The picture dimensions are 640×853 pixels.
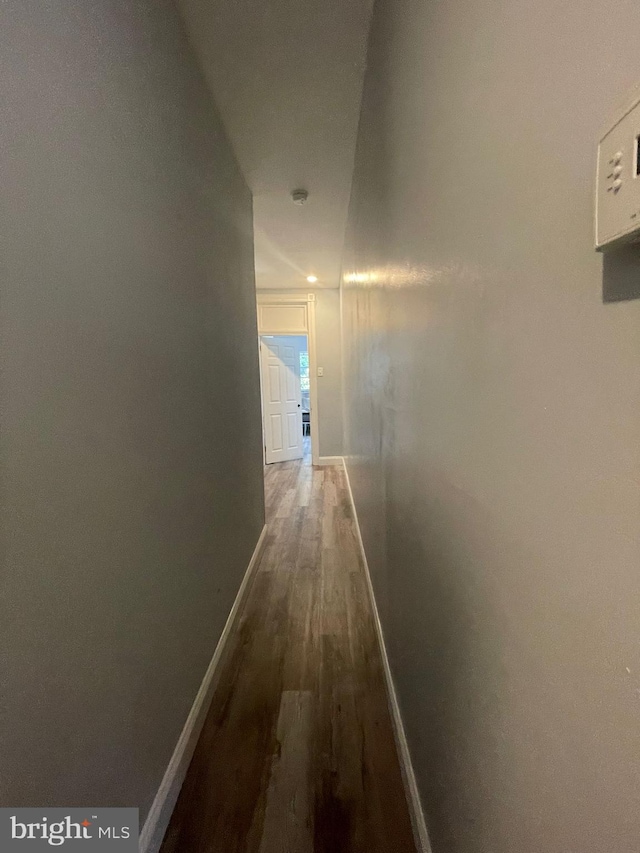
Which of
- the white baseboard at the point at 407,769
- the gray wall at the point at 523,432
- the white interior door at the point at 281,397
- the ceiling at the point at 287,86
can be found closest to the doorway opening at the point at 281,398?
the white interior door at the point at 281,397

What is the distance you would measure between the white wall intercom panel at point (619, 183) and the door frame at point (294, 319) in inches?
223

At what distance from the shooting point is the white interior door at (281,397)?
240 inches

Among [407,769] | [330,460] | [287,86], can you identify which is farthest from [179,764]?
[330,460]

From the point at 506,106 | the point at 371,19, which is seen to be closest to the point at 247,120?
the point at 371,19

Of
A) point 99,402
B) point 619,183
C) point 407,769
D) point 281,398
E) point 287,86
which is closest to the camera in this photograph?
point 619,183

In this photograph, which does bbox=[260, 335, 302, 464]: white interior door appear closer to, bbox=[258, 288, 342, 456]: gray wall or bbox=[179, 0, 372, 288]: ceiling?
bbox=[258, 288, 342, 456]: gray wall

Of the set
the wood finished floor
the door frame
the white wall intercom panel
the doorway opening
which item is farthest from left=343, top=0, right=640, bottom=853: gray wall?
the doorway opening

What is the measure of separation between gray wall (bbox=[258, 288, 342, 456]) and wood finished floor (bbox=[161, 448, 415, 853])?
3.76 meters

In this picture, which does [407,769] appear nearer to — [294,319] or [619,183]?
[619,183]

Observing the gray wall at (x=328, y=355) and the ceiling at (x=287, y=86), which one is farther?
the gray wall at (x=328, y=355)

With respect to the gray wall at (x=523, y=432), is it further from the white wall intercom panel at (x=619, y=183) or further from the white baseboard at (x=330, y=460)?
the white baseboard at (x=330, y=460)

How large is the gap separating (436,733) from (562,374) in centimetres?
95

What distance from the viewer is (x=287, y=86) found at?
1966mm

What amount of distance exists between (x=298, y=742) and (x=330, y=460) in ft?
15.9
